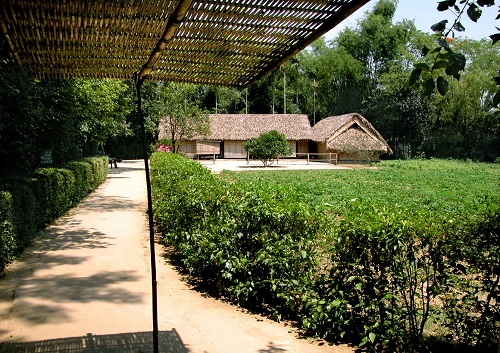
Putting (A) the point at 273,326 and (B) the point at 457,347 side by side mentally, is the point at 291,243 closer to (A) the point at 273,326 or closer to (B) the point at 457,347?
(A) the point at 273,326

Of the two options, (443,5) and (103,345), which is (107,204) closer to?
(103,345)

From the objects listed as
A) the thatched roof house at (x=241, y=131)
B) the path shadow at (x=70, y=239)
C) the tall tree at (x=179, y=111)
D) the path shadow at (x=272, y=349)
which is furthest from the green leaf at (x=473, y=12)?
the thatched roof house at (x=241, y=131)

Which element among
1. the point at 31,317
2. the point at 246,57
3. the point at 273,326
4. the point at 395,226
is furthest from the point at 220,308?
the point at 246,57

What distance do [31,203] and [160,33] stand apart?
678cm

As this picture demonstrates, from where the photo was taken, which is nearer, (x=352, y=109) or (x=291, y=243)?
(x=291, y=243)

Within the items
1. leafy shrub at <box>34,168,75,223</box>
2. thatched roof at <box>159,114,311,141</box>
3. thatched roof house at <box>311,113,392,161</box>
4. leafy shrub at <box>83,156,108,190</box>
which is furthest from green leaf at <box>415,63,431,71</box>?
thatched roof at <box>159,114,311,141</box>

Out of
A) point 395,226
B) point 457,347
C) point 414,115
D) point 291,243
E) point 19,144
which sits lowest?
point 457,347

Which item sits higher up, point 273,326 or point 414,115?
point 414,115

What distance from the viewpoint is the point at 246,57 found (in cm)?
374

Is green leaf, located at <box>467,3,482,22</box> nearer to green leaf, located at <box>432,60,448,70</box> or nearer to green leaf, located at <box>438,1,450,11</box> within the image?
green leaf, located at <box>438,1,450,11</box>

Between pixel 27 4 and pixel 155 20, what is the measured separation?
0.75 meters

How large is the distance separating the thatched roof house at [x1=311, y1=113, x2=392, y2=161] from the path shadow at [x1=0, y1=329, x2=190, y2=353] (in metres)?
39.0

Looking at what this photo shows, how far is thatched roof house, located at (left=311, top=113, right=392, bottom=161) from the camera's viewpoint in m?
42.0

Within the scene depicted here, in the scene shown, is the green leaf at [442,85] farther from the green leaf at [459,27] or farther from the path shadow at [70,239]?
the path shadow at [70,239]
